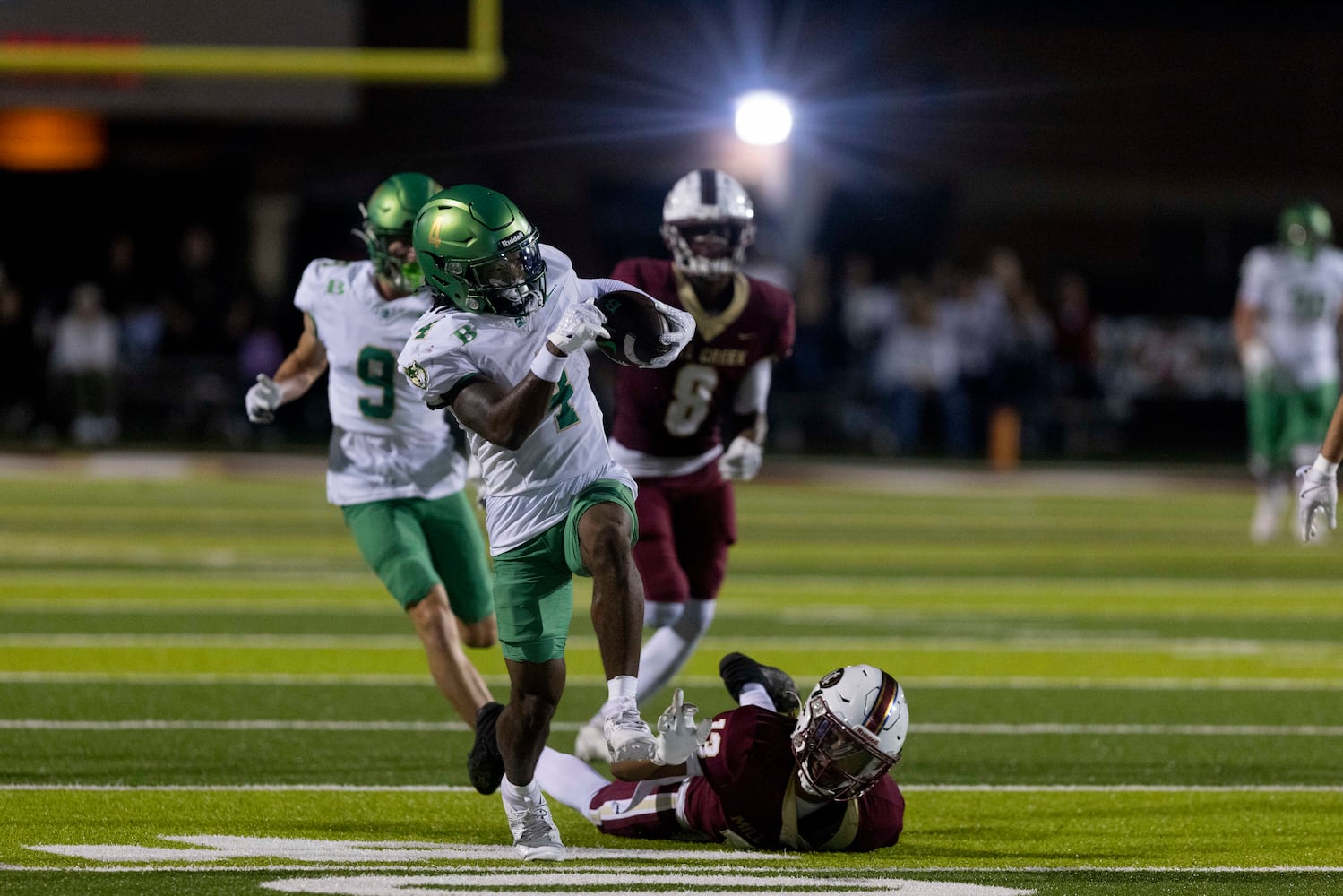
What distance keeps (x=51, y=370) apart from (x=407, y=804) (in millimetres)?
15453

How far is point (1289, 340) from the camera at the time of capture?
13016 millimetres

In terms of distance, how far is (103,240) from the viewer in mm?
23953

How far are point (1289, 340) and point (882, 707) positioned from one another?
29.3ft

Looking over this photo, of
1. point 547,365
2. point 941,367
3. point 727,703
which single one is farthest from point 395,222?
→ point 941,367

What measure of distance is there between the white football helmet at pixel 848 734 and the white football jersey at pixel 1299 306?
8842 millimetres

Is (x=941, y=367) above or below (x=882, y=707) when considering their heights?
below

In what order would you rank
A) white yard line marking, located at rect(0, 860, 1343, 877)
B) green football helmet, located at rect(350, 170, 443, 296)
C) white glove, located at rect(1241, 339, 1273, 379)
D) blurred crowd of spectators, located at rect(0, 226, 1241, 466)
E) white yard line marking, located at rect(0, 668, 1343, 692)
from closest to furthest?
white yard line marking, located at rect(0, 860, 1343, 877)
green football helmet, located at rect(350, 170, 443, 296)
white yard line marking, located at rect(0, 668, 1343, 692)
white glove, located at rect(1241, 339, 1273, 379)
blurred crowd of spectators, located at rect(0, 226, 1241, 466)

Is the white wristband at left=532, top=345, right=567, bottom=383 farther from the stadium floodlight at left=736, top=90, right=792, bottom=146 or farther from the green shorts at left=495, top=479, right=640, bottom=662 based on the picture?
the stadium floodlight at left=736, top=90, right=792, bottom=146

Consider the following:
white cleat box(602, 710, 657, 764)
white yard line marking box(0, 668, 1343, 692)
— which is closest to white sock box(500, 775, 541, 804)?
white cleat box(602, 710, 657, 764)

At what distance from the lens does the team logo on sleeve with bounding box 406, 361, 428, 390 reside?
4750mm

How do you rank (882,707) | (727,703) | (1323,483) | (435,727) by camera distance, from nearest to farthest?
(882,707)
(1323,483)
(435,727)
(727,703)

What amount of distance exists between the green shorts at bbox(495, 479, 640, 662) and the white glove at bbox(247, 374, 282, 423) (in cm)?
160

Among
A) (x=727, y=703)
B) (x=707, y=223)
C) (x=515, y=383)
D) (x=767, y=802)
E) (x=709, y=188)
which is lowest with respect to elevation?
(x=727, y=703)

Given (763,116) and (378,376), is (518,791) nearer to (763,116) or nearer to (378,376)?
(378,376)
